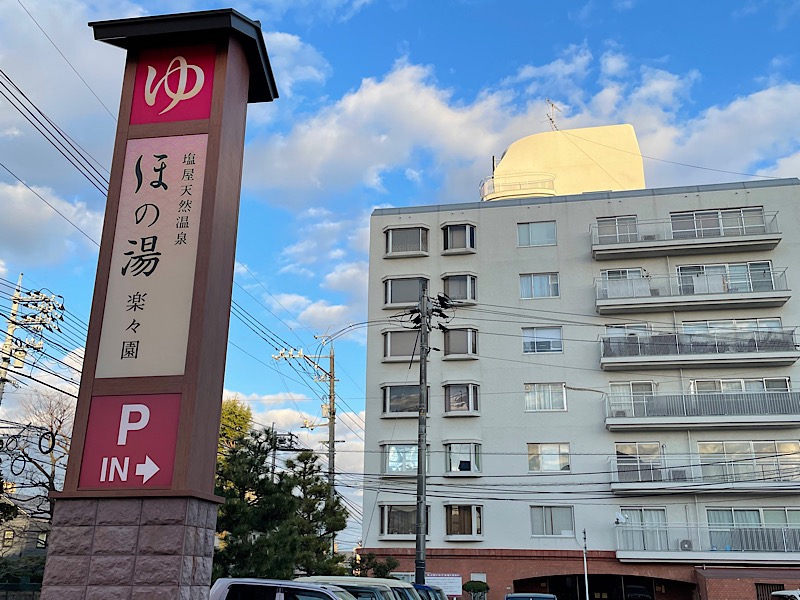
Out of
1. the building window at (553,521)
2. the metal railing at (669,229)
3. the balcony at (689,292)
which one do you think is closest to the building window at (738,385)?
the balcony at (689,292)

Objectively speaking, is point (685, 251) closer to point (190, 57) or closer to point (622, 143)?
point (622, 143)

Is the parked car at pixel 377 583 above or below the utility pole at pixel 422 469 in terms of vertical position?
below

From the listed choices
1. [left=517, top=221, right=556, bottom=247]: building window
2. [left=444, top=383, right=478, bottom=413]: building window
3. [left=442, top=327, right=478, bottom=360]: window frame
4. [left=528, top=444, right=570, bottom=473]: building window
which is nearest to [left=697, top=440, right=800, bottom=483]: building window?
[left=528, top=444, right=570, bottom=473]: building window

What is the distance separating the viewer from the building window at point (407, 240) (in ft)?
130

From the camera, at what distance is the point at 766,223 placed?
36500 millimetres

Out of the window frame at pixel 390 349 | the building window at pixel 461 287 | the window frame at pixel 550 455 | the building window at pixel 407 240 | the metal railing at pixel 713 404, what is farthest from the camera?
the building window at pixel 407 240

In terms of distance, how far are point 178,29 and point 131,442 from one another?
16.0 feet

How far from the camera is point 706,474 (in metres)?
32.8

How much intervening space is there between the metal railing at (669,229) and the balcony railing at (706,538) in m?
13.1

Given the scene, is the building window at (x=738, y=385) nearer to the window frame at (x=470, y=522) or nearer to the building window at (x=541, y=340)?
the building window at (x=541, y=340)

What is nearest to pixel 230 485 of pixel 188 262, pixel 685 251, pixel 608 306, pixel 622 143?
pixel 188 262

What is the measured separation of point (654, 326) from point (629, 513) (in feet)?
28.1

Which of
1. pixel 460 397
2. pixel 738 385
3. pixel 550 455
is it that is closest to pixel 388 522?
pixel 460 397

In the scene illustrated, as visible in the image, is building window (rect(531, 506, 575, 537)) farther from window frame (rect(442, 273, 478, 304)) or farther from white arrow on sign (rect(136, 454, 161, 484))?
white arrow on sign (rect(136, 454, 161, 484))
